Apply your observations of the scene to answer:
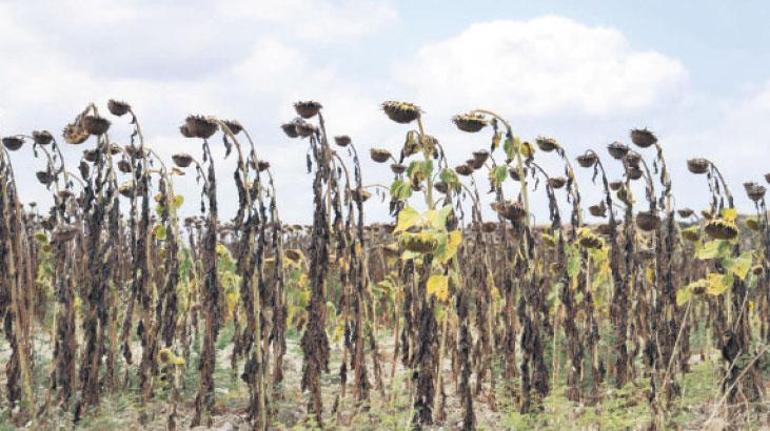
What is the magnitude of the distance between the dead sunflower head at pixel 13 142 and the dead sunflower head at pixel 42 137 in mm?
86

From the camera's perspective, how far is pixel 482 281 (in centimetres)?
586

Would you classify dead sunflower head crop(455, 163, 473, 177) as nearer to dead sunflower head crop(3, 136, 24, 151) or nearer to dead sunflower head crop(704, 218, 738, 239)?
dead sunflower head crop(704, 218, 738, 239)

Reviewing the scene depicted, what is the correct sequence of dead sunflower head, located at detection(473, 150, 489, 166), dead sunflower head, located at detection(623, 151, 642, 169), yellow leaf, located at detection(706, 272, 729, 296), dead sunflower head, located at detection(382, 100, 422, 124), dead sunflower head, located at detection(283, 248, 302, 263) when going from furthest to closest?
1. dead sunflower head, located at detection(283, 248, 302, 263)
2. dead sunflower head, located at detection(473, 150, 489, 166)
3. dead sunflower head, located at detection(623, 151, 642, 169)
4. yellow leaf, located at detection(706, 272, 729, 296)
5. dead sunflower head, located at detection(382, 100, 422, 124)

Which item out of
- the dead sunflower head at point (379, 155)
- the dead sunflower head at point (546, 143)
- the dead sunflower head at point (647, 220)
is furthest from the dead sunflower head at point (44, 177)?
the dead sunflower head at point (647, 220)

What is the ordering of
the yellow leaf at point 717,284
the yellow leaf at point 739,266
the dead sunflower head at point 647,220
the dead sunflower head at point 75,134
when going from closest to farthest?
the dead sunflower head at point 75,134 → the yellow leaf at point 739,266 → the yellow leaf at point 717,284 → the dead sunflower head at point 647,220

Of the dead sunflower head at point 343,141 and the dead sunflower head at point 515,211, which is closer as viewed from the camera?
the dead sunflower head at point 515,211

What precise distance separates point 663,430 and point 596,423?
37cm

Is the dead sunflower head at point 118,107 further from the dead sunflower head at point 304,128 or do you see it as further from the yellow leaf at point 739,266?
the yellow leaf at point 739,266

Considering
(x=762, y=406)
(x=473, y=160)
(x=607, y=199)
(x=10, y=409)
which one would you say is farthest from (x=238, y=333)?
(x=762, y=406)

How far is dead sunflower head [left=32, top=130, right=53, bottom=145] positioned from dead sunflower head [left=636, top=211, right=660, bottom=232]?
152 inches

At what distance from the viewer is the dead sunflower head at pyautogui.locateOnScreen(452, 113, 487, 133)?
4.39m

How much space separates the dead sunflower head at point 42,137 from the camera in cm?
538

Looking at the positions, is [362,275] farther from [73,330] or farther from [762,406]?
[762,406]

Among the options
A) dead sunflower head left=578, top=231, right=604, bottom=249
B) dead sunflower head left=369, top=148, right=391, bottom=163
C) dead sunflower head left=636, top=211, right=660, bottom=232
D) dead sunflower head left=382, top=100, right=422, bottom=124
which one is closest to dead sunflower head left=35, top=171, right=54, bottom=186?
dead sunflower head left=369, top=148, right=391, bottom=163
